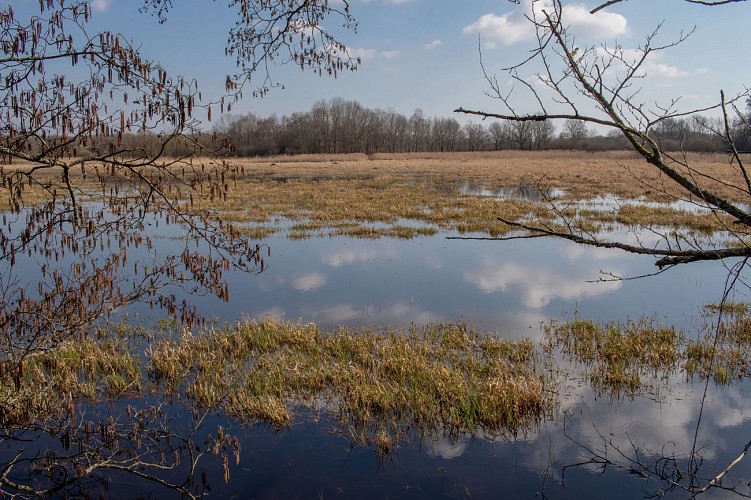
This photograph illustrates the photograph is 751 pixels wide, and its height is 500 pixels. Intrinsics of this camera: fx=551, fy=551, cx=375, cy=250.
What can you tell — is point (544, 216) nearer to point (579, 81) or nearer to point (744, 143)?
point (744, 143)

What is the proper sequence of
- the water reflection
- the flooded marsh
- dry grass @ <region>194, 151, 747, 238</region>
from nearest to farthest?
the flooded marsh → the water reflection → dry grass @ <region>194, 151, 747, 238</region>

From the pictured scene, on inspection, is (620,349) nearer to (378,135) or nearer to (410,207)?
(410,207)

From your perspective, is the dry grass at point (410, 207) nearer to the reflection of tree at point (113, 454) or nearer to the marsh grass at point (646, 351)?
the marsh grass at point (646, 351)

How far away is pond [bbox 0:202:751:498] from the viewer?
5.79m

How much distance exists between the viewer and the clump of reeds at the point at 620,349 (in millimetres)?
7797

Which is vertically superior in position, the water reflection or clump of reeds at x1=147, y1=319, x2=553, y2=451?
the water reflection

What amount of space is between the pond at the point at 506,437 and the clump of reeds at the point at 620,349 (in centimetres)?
20

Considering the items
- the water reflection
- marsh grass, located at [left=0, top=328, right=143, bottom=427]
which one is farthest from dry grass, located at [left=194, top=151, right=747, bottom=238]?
marsh grass, located at [left=0, top=328, right=143, bottom=427]

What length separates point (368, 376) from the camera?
793 cm

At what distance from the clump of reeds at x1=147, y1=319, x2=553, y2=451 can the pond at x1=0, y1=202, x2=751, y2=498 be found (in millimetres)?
270

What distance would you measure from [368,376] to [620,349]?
4090 mm

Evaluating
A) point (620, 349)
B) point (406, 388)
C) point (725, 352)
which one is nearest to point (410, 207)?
point (620, 349)

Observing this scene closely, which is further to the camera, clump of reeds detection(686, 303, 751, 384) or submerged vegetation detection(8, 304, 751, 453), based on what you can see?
clump of reeds detection(686, 303, 751, 384)

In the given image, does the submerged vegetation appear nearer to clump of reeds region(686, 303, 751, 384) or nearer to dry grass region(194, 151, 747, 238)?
clump of reeds region(686, 303, 751, 384)
